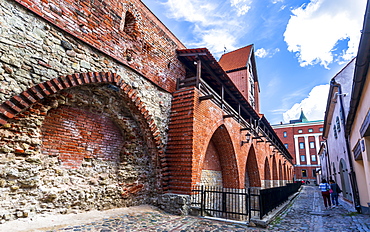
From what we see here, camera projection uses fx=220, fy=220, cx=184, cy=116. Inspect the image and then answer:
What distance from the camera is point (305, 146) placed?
44.7m

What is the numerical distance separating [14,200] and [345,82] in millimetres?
13450

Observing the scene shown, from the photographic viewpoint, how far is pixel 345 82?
10891 mm

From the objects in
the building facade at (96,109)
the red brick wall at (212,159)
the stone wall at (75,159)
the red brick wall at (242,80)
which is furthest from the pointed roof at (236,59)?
the stone wall at (75,159)

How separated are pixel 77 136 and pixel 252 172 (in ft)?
39.2

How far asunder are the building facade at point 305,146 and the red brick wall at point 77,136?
151 ft

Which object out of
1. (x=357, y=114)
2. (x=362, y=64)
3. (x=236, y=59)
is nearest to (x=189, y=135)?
(x=362, y=64)

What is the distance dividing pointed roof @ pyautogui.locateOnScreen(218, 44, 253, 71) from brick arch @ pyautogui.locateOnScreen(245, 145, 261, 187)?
841 cm

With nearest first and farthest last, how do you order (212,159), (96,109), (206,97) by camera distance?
1. (96,109)
2. (206,97)
3. (212,159)

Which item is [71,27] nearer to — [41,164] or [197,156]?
[41,164]

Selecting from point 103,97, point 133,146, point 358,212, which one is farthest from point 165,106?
point 358,212

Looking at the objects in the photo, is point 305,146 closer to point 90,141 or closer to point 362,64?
point 362,64

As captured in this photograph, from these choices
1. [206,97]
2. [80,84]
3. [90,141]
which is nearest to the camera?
[80,84]

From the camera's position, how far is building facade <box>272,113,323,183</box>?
4321 cm

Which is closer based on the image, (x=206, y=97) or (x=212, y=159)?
(x=206, y=97)
